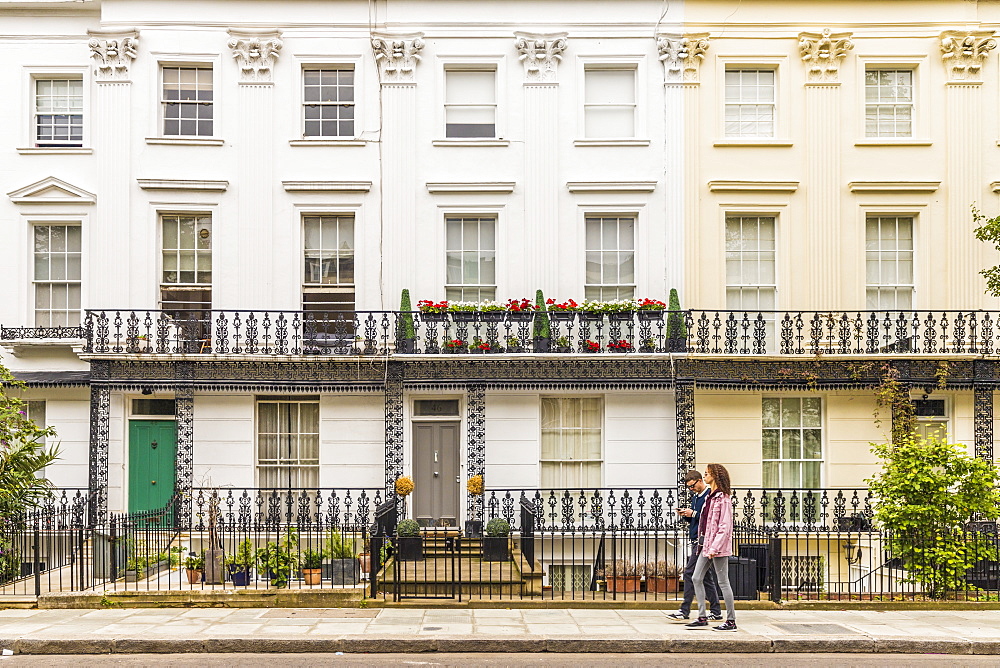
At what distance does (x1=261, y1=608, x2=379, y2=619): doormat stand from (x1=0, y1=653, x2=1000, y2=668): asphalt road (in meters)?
1.60

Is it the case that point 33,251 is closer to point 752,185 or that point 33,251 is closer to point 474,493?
point 474,493

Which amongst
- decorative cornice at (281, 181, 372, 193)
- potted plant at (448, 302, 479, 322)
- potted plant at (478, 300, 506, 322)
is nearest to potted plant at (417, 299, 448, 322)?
potted plant at (448, 302, 479, 322)

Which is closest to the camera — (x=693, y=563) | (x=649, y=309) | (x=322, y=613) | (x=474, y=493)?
(x=693, y=563)

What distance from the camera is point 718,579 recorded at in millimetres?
11922

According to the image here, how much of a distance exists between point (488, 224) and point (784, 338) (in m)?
6.29

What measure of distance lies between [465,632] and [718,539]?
3170 millimetres

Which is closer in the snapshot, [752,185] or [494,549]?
[494,549]

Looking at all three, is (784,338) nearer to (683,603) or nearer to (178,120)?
(683,603)

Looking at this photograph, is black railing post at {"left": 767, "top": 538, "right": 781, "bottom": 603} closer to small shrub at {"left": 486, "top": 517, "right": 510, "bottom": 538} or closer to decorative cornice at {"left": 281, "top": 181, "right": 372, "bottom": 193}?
small shrub at {"left": 486, "top": 517, "right": 510, "bottom": 538}

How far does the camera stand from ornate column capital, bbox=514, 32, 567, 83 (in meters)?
20.2

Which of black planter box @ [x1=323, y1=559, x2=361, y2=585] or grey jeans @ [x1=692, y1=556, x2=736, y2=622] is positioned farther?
black planter box @ [x1=323, y1=559, x2=361, y2=585]

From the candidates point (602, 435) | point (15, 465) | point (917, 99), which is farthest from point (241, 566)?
point (917, 99)

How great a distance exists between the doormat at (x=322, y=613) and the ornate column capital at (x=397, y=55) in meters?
11.2

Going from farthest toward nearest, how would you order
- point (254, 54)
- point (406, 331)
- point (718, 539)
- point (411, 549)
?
point (254, 54)
point (406, 331)
point (411, 549)
point (718, 539)
